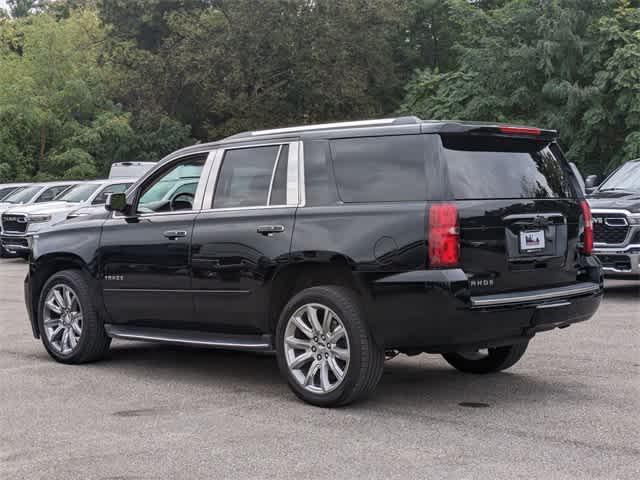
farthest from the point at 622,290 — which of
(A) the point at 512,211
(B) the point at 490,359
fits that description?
(A) the point at 512,211

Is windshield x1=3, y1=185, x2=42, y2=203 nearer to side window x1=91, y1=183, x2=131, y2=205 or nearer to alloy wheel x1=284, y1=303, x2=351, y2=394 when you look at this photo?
side window x1=91, y1=183, x2=131, y2=205

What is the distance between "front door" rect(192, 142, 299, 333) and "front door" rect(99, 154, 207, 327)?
6.0 inches

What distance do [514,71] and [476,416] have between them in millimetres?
25976

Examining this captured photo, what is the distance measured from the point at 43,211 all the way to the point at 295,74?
23405 millimetres

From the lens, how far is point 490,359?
26.7 ft

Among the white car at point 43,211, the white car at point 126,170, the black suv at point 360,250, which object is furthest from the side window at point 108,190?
the black suv at point 360,250

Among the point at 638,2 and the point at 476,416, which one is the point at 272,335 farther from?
the point at 638,2

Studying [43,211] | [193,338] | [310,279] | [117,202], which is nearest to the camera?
[310,279]

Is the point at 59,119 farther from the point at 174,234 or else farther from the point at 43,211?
the point at 174,234

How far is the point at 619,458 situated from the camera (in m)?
5.57

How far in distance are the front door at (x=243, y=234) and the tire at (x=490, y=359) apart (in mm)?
1700

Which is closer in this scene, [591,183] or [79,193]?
[591,183]

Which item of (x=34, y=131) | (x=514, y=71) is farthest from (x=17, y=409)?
(x=34, y=131)

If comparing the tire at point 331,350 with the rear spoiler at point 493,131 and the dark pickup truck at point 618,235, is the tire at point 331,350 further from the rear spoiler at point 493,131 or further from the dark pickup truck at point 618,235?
the dark pickup truck at point 618,235
